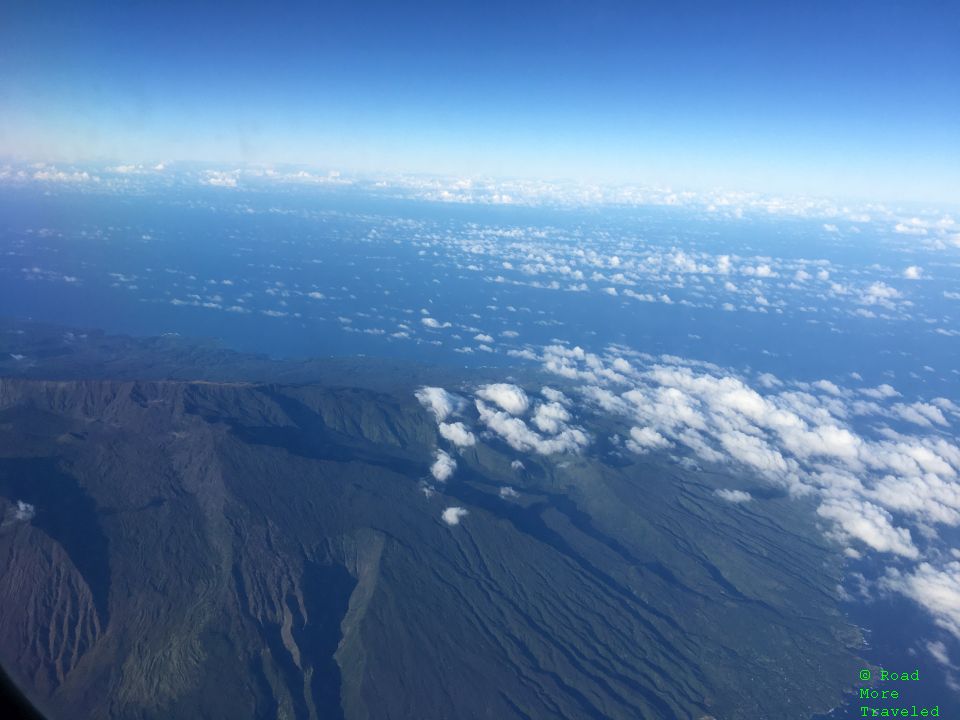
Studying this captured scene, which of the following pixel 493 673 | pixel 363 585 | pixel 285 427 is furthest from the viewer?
pixel 285 427

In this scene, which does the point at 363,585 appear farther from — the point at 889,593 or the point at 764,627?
the point at 889,593

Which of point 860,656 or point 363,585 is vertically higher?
point 363,585

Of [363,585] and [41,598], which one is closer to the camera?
[41,598]

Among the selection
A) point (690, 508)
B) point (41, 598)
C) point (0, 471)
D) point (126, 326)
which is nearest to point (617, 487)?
point (690, 508)

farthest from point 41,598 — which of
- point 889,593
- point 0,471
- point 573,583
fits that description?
point 889,593

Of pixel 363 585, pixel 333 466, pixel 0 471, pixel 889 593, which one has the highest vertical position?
pixel 0 471

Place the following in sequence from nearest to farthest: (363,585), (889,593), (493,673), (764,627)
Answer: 1. (493,673)
2. (363,585)
3. (764,627)
4. (889,593)
